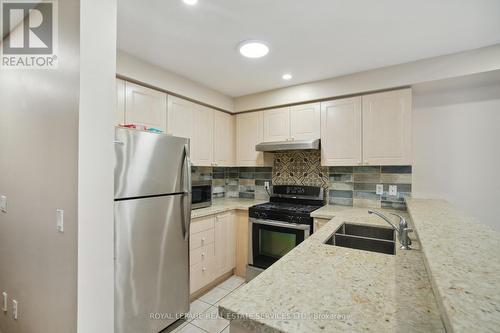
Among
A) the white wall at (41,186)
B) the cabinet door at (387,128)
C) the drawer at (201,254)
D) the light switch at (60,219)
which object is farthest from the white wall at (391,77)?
the light switch at (60,219)

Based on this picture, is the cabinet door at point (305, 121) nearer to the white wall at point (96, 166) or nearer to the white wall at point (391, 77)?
the white wall at point (391, 77)

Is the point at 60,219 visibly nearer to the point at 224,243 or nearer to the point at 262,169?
the point at 224,243

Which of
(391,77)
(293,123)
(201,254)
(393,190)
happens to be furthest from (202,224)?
(391,77)

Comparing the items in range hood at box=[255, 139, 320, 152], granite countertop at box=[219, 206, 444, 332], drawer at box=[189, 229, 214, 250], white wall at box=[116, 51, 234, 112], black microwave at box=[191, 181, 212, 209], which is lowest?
drawer at box=[189, 229, 214, 250]

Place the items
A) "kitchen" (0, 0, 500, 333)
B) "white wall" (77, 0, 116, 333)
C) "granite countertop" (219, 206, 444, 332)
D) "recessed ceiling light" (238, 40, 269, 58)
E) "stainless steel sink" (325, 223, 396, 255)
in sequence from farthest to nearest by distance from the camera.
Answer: "recessed ceiling light" (238, 40, 269, 58)
"stainless steel sink" (325, 223, 396, 255)
"white wall" (77, 0, 116, 333)
"kitchen" (0, 0, 500, 333)
"granite countertop" (219, 206, 444, 332)

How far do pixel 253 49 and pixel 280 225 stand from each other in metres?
1.80

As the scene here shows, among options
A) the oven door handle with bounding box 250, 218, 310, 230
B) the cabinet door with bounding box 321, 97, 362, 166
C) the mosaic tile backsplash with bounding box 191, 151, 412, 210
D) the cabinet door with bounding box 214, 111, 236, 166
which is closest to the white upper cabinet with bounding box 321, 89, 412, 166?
the cabinet door with bounding box 321, 97, 362, 166

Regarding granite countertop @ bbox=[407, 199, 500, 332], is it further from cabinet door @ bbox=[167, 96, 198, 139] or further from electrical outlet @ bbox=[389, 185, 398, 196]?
cabinet door @ bbox=[167, 96, 198, 139]

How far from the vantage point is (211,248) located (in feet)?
8.52

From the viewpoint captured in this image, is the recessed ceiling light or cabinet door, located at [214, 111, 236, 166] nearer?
the recessed ceiling light

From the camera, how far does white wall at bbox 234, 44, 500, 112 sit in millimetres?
1960

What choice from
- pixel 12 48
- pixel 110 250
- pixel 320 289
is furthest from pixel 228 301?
pixel 12 48

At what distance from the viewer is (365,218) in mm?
2086

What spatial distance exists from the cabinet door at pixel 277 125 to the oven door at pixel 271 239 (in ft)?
3.61
